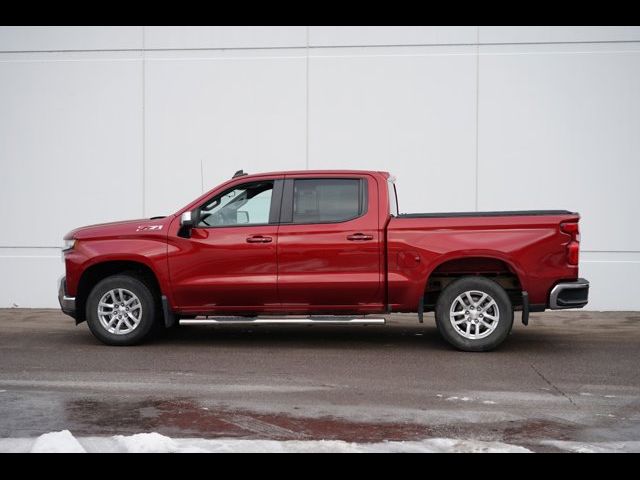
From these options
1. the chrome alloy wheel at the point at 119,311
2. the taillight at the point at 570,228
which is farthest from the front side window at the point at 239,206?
the taillight at the point at 570,228

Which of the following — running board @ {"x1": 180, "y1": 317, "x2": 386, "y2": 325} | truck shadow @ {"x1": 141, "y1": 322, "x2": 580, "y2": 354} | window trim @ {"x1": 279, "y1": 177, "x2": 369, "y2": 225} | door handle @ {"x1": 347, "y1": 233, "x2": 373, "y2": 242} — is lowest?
truck shadow @ {"x1": 141, "y1": 322, "x2": 580, "y2": 354}

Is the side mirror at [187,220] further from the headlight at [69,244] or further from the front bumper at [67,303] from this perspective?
the front bumper at [67,303]

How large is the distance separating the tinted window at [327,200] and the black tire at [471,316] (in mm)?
1320

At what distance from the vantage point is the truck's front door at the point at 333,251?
8938mm

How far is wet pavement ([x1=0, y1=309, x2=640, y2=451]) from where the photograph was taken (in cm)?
570

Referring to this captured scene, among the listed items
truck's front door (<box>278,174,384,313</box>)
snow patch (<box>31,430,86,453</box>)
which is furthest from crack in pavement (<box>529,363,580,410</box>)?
snow patch (<box>31,430,86,453</box>)

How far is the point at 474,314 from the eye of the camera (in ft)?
29.2

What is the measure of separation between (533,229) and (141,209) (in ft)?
24.9

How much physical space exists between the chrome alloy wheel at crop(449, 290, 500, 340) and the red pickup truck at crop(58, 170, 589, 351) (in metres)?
0.01

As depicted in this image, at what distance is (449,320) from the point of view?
29.2 feet

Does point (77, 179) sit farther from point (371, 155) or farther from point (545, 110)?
point (545, 110)

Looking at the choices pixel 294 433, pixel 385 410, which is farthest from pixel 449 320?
pixel 294 433

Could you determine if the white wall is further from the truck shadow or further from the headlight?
the headlight

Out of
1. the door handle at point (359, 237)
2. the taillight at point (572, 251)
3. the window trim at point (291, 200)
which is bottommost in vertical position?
the taillight at point (572, 251)
